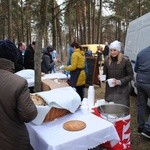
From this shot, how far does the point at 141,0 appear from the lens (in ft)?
104

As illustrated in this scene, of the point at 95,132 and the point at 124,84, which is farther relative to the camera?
the point at 124,84

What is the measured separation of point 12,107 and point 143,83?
312 cm

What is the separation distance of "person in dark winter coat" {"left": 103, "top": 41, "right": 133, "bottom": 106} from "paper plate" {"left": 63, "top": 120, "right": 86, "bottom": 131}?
1844mm

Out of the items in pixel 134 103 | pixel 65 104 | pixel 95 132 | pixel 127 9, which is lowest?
pixel 134 103

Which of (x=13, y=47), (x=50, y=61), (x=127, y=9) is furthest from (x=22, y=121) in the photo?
(x=127, y=9)

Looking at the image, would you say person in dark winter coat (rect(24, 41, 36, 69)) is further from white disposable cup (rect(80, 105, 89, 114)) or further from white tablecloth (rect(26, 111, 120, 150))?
white tablecloth (rect(26, 111, 120, 150))

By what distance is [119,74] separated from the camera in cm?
481

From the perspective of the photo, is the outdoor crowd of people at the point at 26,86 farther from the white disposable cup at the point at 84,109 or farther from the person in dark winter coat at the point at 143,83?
the white disposable cup at the point at 84,109

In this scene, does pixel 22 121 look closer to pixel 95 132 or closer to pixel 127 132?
pixel 95 132

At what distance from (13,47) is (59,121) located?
3.24 ft

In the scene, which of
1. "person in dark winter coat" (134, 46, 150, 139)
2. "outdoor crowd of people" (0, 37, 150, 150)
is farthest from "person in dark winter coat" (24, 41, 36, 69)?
"person in dark winter coat" (134, 46, 150, 139)

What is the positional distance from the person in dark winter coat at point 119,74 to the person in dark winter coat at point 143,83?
0.26m

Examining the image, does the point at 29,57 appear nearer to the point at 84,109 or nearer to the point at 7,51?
the point at 84,109

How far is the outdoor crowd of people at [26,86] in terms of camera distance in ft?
7.69
